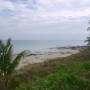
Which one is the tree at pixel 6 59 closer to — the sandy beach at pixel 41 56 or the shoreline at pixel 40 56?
the shoreline at pixel 40 56

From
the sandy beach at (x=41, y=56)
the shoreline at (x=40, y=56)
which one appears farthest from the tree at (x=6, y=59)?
the sandy beach at (x=41, y=56)

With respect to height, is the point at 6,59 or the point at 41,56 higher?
the point at 6,59

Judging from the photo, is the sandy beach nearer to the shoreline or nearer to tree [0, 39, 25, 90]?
the shoreline

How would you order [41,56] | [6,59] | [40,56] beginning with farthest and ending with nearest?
[41,56], [40,56], [6,59]

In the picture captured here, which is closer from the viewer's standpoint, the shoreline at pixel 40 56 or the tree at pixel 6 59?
the tree at pixel 6 59

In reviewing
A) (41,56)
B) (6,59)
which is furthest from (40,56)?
(6,59)

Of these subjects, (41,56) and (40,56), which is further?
(41,56)

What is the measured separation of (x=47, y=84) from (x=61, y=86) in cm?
81

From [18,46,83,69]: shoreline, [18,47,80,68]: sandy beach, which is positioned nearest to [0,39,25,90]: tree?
[18,46,83,69]: shoreline

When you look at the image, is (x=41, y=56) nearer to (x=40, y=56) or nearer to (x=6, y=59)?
(x=40, y=56)

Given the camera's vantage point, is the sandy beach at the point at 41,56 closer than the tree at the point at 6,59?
No

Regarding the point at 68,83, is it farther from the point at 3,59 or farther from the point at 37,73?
the point at 37,73

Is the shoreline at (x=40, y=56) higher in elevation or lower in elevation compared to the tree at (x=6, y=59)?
lower

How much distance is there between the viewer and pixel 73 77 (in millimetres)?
14953
